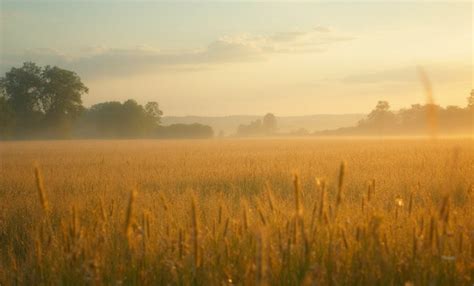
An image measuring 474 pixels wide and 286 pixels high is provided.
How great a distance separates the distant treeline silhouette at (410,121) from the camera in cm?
6744

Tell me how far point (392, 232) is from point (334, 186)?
4857 millimetres

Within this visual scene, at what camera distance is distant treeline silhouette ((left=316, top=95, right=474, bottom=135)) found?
67.4 m

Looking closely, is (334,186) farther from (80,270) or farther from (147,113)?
(147,113)

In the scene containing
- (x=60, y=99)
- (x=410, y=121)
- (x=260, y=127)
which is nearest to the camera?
(x=60, y=99)

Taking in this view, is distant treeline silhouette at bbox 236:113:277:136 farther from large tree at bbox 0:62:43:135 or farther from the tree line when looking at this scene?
large tree at bbox 0:62:43:135

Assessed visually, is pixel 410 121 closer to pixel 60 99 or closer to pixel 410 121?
pixel 410 121

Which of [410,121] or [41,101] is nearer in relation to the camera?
[41,101]

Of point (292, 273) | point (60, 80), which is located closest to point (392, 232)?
point (292, 273)

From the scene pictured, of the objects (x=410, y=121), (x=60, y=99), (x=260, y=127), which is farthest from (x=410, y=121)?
(x=60, y=99)

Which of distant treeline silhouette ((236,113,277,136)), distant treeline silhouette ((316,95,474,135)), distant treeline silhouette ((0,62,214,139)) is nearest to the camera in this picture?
distant treeline silhouette ((0,62,214,139))

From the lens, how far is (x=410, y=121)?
78.4 meters

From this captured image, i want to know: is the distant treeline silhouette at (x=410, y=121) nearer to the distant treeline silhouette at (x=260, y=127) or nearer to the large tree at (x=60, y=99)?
the distant treeline silhouette at (x=260, y=127)

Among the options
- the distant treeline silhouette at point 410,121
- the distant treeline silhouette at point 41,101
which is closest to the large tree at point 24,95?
the distant treeline silhouette at point 41,101

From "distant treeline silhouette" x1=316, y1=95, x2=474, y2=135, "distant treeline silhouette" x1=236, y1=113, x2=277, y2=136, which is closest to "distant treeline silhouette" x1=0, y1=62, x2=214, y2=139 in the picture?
"distant treeline silhouette" x1=316, y1=95, x2=474, y2=135
